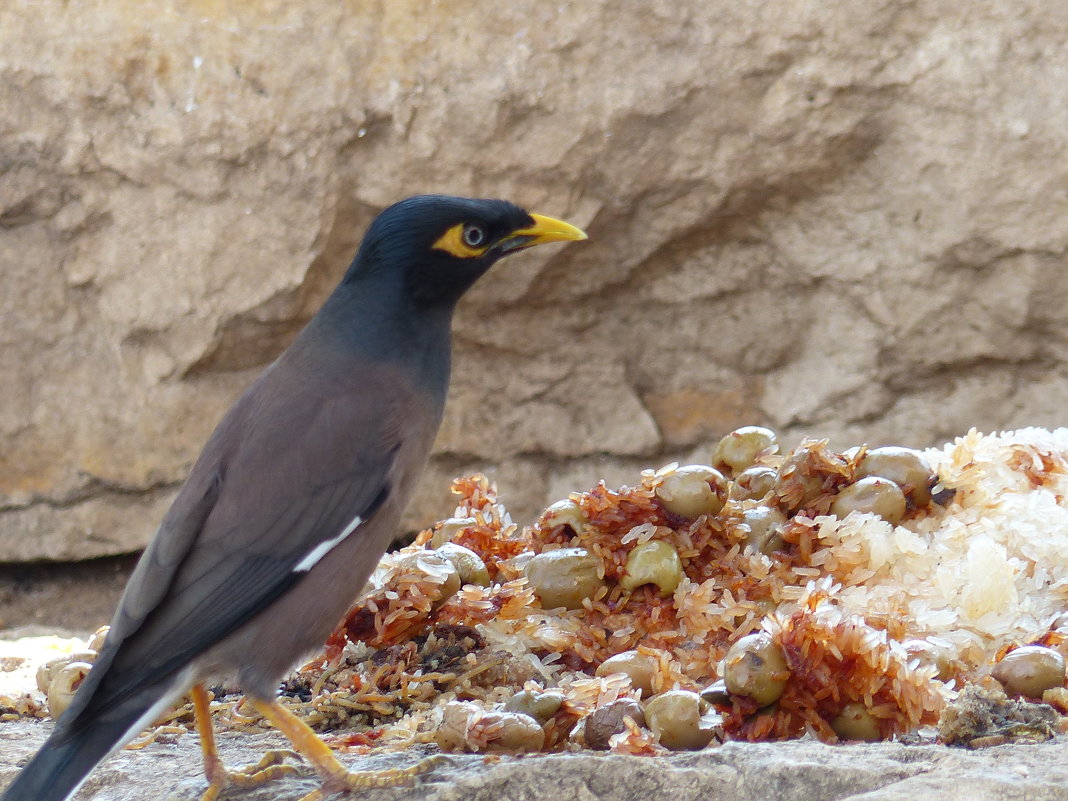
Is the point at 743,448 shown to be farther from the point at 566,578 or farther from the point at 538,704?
the point at 538,704

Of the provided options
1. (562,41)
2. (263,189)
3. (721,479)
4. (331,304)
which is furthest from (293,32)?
(721,479)

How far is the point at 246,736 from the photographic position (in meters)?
2.74

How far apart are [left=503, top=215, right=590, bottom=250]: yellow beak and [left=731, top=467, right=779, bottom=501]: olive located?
2.33 feet

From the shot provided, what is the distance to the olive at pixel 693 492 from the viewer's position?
9.45ft

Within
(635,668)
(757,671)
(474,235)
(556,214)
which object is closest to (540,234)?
(474,235)

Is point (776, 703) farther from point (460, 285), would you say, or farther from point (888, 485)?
point (460, 285)

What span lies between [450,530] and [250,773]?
878 millimetres

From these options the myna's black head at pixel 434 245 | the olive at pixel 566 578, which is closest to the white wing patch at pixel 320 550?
the olive at pixel 566 578

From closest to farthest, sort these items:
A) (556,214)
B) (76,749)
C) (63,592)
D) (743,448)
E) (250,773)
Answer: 1. (76,749)
2. (250,773)
3. (743,448)
4. (556,214)
5. (63,592)

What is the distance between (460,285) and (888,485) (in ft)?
3.53

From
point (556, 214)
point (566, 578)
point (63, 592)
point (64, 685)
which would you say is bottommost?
point (63, 592)

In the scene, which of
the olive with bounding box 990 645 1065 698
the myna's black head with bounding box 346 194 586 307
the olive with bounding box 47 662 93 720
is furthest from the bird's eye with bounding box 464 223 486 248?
the olive with bounding box 990 645 1065 698

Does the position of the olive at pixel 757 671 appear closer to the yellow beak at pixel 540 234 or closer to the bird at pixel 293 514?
the bird at pixel 293 514

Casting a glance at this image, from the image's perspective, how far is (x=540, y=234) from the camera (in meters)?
3.06
